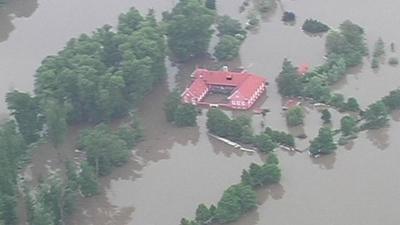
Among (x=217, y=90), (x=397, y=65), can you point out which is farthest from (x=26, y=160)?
(x=397, y=65)

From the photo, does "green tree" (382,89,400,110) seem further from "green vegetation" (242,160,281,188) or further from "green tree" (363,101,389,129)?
"green vegetation" (242,160,281,188)

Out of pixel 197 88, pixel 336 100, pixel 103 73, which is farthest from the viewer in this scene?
pixel 197 88

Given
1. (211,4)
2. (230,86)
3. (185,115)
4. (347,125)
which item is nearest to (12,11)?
(211,4)

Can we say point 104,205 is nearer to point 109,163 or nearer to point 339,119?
point 109,163

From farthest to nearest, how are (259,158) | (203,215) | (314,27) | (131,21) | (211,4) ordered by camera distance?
(211,4) → (314,27) → (131,21) → (259,158) → (203,215)

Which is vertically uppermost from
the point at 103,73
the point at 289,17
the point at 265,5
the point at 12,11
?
the point at 12,11

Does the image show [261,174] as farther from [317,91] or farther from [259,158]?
[317,91]
